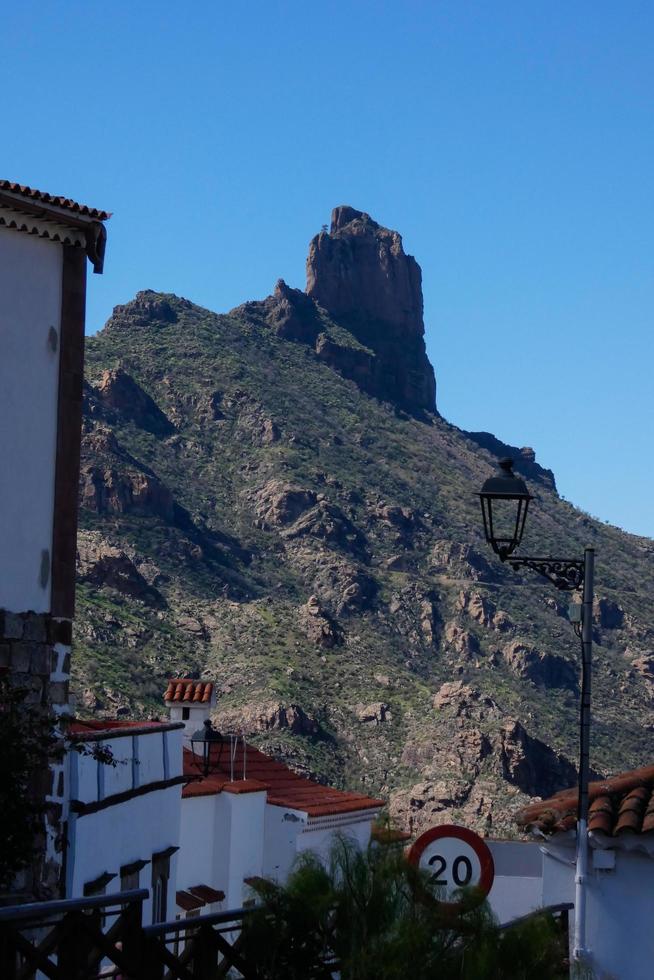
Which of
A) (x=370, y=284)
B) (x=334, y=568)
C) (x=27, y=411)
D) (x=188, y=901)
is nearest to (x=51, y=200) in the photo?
(x=27, y=411)

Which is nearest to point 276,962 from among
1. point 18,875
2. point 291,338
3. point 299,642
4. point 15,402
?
point 18,875

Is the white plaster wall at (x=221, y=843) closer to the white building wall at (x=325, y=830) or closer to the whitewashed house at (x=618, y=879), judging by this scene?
the white building wall at (x=325, y=830)

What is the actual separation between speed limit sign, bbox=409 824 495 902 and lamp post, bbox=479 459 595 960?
1082mm

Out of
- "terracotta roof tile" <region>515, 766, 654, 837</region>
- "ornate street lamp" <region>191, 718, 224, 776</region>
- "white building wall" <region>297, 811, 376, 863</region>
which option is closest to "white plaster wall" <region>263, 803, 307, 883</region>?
"white building wall" <region>297, 811, 376, 863</region>

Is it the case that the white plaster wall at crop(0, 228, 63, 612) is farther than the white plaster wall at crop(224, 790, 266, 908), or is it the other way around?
the white plaster wall at crop(224, 790, 266, 908)

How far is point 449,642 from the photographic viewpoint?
104 metres

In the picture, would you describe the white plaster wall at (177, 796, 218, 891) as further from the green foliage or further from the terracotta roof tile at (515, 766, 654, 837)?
the green foliage

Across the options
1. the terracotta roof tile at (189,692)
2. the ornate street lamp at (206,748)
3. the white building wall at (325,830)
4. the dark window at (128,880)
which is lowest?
the white building wall at (325,830)

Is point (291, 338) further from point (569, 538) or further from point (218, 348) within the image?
point (569, 538)

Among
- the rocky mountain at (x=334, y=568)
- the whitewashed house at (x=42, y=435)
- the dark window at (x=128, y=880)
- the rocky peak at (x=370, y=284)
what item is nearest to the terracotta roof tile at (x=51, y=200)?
the whitewashed house at (x=42, y=435)

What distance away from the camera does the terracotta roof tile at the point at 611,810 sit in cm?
1438

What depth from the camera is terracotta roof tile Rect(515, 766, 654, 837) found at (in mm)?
14383

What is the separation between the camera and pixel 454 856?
1283cm

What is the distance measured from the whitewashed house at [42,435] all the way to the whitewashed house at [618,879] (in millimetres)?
5624
